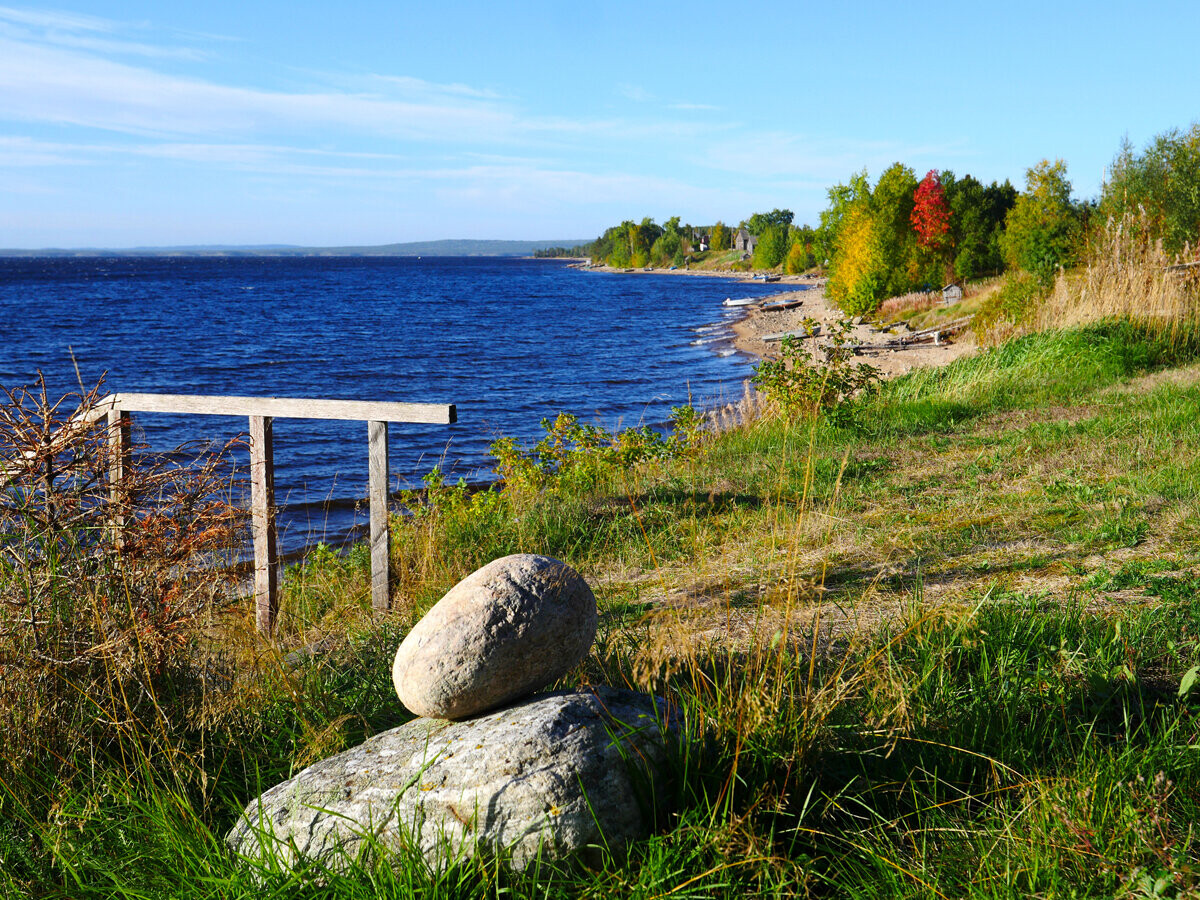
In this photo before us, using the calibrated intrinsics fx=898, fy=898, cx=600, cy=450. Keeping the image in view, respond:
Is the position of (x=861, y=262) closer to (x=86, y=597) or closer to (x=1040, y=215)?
(x=1040, y=215)

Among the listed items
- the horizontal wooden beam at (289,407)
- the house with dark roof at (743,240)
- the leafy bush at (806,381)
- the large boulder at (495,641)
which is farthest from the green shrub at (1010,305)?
the house with dark roof at (743,240)

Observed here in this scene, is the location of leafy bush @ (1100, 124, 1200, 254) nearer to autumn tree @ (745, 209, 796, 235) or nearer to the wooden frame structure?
the wooden frame structure

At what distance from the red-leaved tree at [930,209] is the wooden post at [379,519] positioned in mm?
40528

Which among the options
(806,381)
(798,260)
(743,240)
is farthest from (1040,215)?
(743,240)

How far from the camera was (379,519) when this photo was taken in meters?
5.97

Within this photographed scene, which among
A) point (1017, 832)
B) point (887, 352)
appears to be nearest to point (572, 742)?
point (1017, 832)

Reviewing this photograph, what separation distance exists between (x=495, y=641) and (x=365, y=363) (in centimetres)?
3186

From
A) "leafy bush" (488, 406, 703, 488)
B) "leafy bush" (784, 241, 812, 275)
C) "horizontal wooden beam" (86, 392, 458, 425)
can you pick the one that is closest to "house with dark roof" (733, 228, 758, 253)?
"leafy bush" (784, 241, 812, 275)

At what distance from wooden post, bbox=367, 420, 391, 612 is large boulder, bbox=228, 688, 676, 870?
292 cm

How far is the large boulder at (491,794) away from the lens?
2645 millimetres

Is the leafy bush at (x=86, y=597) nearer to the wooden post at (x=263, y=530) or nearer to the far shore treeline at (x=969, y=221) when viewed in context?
the wooden post at (x=263, y=530)

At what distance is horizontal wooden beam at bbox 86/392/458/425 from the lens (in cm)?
586

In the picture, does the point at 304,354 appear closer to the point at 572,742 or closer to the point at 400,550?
the point at 400,550

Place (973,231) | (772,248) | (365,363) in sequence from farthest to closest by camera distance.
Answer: (772,248) < (973,231) < (365,363)
